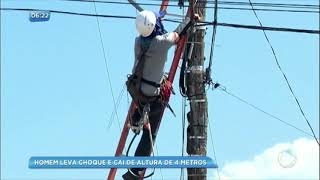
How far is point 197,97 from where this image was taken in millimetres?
9758

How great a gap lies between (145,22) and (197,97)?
5.79 ft

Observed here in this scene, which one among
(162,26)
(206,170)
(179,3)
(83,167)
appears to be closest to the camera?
(83,167)

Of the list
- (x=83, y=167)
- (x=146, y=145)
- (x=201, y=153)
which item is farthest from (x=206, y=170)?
(x=83, y=167)

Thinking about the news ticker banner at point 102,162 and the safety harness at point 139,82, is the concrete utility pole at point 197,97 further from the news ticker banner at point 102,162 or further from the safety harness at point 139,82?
the news ticker banner at point 102,162

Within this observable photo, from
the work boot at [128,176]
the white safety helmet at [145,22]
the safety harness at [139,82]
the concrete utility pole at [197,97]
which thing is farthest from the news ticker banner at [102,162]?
the white safety helmet at [145,22]

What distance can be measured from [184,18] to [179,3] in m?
0.53

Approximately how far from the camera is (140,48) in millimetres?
8578

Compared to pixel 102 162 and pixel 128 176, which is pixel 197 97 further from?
pixel 102 162

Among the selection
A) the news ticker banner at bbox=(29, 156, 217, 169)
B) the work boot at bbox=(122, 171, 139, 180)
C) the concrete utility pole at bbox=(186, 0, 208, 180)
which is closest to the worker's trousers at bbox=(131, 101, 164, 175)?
the work boot at bbox=(122, 171, 139, 180)

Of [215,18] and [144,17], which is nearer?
[144,17]

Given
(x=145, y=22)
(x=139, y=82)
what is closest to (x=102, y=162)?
(x=139, y=82)

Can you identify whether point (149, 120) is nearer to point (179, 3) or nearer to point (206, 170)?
point (206, 170)

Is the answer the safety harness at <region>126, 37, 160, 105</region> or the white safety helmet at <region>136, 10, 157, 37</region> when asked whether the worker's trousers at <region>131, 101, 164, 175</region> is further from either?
the white safety helmet at <region>136, 10, 157, 37</region>

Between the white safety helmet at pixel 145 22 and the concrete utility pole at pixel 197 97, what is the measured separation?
1.26 m
